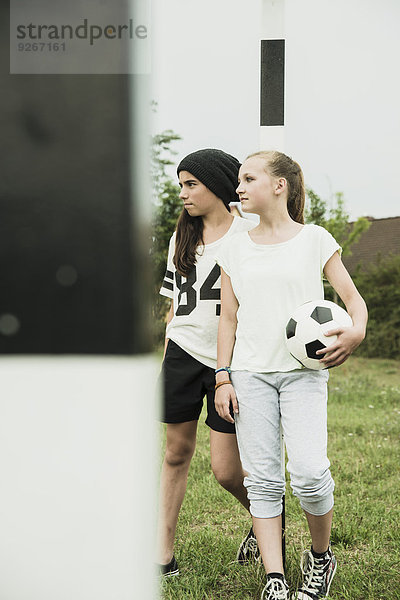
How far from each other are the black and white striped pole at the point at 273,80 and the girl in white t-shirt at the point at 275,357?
0.12m

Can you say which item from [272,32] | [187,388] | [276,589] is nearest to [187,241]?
[187,388]

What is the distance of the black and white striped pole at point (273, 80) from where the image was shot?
2250 mm

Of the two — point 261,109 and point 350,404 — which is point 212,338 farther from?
point 350,404

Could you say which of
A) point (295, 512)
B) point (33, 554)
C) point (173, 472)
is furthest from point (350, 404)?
point (33, 554)

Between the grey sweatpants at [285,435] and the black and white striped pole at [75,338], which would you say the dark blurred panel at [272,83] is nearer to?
the grey sweatpants at [285,435]

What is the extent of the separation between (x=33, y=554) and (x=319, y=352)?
177cm

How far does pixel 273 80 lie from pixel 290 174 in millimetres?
364

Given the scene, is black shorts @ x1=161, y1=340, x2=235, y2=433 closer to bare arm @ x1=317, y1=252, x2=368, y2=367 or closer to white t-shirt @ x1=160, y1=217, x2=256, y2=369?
white t-shirt @ x1=160, y1=217, x2=256, y2=369

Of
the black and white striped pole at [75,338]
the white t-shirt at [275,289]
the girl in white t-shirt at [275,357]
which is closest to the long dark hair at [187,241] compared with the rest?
the girl in white t-shirt at [275,357]

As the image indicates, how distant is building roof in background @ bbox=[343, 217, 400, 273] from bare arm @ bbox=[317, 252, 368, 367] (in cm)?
1047

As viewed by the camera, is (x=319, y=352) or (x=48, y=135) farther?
(x=319, y=352)

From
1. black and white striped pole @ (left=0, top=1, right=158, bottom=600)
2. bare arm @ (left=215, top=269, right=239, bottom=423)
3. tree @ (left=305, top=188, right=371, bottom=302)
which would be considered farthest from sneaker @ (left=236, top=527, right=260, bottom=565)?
tree @ (left=305, top=188, right=371, bottom=302)

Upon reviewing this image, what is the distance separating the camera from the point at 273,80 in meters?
2.36

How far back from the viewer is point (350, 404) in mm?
7137
